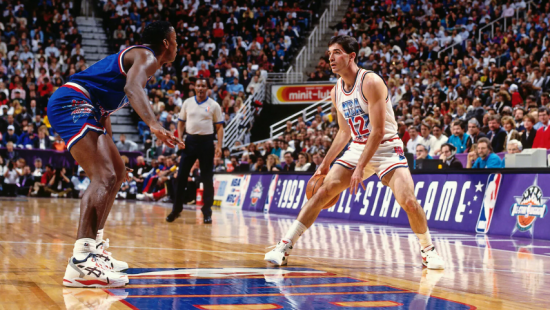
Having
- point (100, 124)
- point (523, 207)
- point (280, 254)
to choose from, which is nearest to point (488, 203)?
point (523, 207)

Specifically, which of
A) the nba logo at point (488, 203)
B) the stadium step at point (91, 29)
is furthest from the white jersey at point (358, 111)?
the stadium step at point (91, 29)

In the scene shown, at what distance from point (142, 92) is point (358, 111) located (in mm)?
2018

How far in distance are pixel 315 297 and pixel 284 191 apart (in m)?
10.1

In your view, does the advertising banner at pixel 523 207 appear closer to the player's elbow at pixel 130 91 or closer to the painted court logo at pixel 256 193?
the player's elbow at pixel 130 91

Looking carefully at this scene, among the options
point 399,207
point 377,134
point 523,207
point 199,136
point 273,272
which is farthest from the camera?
point 399,207

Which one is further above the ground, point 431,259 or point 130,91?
point 130,91

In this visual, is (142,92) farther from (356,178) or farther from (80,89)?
(356,178)

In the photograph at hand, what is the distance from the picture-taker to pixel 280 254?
17.1ft

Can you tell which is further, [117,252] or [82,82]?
[117,252]

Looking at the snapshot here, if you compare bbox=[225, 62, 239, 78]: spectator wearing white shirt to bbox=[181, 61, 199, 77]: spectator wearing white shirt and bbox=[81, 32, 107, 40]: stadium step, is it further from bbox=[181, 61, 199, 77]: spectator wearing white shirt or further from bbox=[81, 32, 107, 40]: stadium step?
bbox=[81, 32, 107, 40]: stadium step

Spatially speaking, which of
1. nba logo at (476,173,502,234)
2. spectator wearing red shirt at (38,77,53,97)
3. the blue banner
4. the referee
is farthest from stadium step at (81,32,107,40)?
nba logo at (476,173,502,234)

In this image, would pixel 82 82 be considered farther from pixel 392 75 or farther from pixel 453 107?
pixel 392 75

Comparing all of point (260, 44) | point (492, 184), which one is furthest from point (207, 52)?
point (492, 184)

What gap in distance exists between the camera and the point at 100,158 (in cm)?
435
